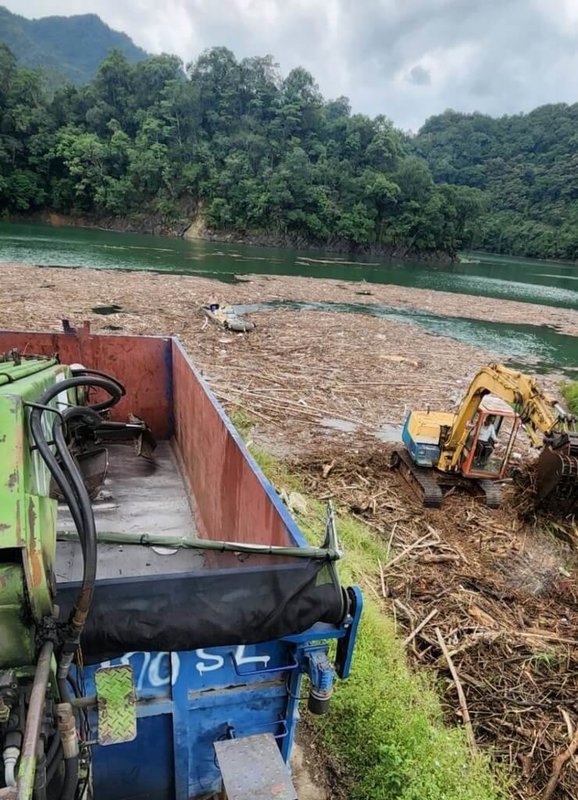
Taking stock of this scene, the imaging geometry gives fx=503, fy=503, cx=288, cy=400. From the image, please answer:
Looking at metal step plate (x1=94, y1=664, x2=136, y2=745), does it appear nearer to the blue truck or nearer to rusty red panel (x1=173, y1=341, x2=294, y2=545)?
the blue truck

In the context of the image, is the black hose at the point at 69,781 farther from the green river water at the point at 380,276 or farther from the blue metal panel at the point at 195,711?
the green river water at the point at 380,276

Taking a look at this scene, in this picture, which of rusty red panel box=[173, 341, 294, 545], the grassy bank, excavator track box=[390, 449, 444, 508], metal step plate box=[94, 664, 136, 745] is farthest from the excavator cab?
metal step plate box=[94, 664, 136, 745]

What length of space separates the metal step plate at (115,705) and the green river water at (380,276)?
669 inches

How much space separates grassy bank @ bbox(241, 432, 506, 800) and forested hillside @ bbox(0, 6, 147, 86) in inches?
7137

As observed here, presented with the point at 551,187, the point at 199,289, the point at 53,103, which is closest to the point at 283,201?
the point at 53,103

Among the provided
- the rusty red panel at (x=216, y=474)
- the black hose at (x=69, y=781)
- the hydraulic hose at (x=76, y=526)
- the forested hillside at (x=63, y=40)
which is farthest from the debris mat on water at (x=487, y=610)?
the forested hillside at (x=63, y=40)

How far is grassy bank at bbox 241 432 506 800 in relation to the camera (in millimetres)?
2994

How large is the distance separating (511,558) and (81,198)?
59817mm

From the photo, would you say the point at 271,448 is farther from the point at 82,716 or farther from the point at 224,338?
the point at 224,338

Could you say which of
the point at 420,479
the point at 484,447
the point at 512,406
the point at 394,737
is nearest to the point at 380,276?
the point at 484,447

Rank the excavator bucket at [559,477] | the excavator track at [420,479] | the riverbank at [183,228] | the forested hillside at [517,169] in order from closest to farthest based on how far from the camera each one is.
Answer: the excavator bucket at [559,477]
the excavator track at [420,479]
the riverbank at [183,228]
the forested hillside at [517,169]

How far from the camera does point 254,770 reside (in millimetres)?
2000

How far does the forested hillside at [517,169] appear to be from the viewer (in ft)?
283

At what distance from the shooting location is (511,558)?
5.95 metres
